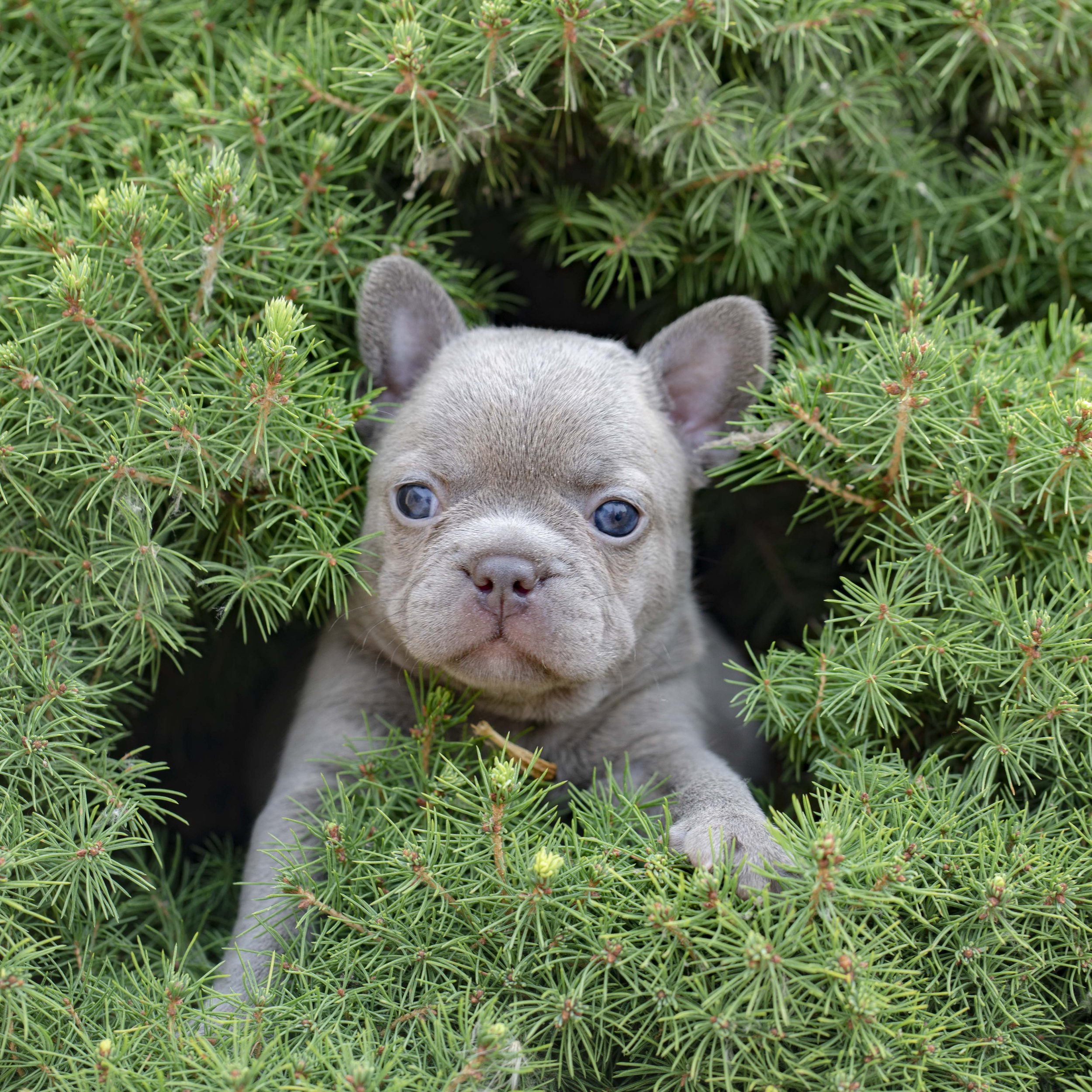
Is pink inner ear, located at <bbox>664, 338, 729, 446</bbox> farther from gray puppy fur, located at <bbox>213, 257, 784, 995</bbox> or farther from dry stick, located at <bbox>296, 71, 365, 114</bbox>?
dry stick, located at <bbox>296, 71, 365, 114</bbox>

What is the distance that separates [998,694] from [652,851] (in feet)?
2.85

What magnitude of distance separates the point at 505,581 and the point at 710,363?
1.07m

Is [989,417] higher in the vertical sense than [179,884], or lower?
higher

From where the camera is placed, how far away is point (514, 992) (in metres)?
1.97

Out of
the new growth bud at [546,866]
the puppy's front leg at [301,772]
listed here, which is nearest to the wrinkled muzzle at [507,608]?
the puppy's front leg at [301,772]

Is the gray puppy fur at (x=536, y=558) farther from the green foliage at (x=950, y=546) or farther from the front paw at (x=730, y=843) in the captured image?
the green foliage at (x=950, y=546)

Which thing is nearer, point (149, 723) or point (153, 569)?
point (153, 569)

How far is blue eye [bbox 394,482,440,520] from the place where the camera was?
2.62m

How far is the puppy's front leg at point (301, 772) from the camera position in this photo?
7.79ft

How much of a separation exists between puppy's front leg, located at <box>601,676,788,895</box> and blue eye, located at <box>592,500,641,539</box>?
0.56 meters

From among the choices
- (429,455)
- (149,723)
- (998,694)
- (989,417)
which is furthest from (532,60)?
(149,723)

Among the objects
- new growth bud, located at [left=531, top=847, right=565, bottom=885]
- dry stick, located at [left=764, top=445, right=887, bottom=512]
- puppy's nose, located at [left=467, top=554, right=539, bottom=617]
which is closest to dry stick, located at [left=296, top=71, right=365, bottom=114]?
puppy's nose, located at [left=467, top=554, right=539, bottom=617]

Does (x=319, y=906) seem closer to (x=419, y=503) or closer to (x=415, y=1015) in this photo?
(x=415, y=1015)

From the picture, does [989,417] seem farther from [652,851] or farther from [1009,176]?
[652,851]
